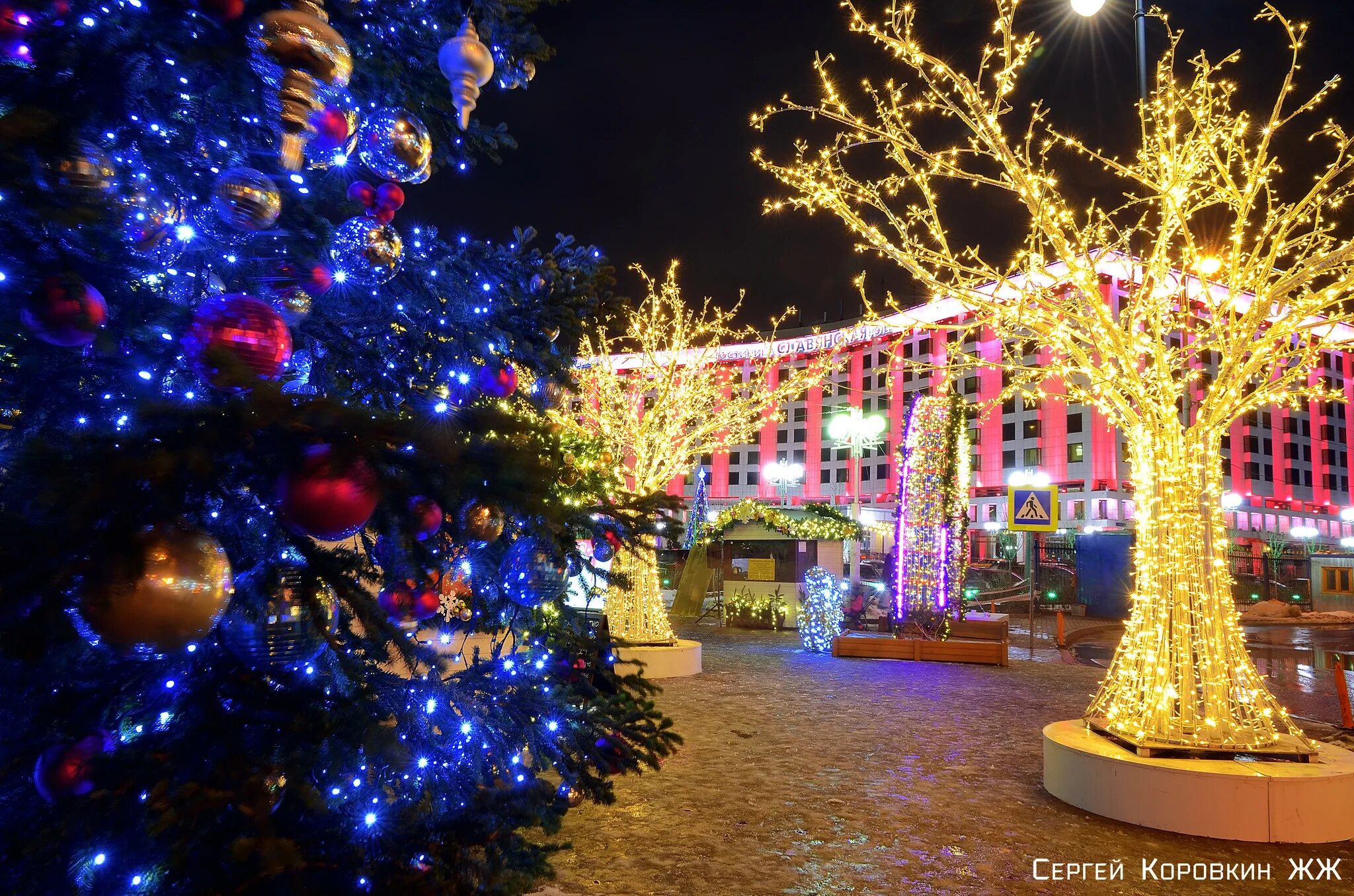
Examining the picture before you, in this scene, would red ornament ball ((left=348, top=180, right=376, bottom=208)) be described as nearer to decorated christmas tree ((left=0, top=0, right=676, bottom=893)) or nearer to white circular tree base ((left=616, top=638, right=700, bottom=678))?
decorated christmas tree ((left=0, top=0, right=676, bottom=893))

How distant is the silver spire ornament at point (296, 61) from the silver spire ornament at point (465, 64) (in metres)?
0.75

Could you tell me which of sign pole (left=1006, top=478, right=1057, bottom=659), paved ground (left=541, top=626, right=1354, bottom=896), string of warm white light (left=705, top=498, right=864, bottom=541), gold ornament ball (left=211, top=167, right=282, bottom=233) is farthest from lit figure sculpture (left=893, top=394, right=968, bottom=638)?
gold ornament ball (left=211, top=167, right=282, bottom=233)

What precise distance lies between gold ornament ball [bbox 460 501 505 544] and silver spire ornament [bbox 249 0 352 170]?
4.59 ft

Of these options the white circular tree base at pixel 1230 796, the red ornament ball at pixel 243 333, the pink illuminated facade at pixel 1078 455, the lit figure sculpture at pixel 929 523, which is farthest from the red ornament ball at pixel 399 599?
the pink illuminated facade at pixel 1078 455

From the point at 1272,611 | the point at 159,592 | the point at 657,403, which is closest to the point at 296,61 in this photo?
the point at 159,592

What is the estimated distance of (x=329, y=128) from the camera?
107 inches

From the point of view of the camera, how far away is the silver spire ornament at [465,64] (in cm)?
338

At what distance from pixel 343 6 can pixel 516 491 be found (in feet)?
7.76

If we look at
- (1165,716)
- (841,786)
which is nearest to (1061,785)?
(1165,716)

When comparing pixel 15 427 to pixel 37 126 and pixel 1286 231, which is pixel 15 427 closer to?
pixel 37 126

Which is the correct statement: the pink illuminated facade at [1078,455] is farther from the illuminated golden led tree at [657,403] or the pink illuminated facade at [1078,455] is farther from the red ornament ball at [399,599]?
the red ornament ball at [399,599]

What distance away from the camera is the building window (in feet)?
84.6

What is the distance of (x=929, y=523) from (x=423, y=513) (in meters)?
13.5

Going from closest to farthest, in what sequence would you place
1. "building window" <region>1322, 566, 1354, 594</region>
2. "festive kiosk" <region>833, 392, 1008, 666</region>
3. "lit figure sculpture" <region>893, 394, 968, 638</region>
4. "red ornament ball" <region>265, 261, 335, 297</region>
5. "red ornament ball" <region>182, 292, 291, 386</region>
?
1. "red ornament ball" <region>182, 292, 291, 386</region>
2. "red ornament ball" <region>265, 261, 335, 297</region>
3. "festive kiosk" <region>833, 392, 1008, 666</region>
4. "lit figure sculpture" <region>893, 394, 968, 638</region>
5. "building window" <region>1322, 566, 1354, 594</region>
